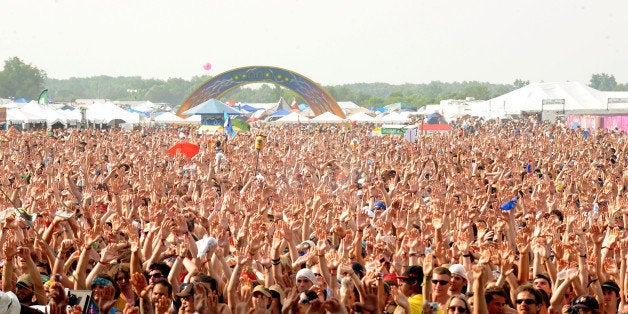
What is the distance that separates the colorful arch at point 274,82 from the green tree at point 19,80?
56.1 m

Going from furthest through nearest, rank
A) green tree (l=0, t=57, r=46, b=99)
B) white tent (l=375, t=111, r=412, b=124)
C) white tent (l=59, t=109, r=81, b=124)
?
1. green tree (l=0, t=57, r=46, b=99)
2. white tent (l=375, t=111, r=412, b=124)
3. white tent (l=59, t=109, r=81, b=124)

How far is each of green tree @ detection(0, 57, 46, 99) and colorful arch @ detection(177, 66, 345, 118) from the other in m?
56.1

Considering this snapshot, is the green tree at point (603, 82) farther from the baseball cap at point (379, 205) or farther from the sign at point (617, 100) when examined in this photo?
the baseball cap at point (379, 205)

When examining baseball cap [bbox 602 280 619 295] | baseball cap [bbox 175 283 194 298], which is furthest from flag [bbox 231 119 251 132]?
baseball cap [bbox 175 283 194 298]

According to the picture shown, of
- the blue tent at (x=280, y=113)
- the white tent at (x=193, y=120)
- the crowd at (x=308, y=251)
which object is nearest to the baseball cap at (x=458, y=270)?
the crowd at (x=308, y=251)

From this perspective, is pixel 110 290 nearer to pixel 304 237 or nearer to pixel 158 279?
pixel 158 279

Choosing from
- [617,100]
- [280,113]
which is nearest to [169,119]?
[280,113]

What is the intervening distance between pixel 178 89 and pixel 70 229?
16314cm

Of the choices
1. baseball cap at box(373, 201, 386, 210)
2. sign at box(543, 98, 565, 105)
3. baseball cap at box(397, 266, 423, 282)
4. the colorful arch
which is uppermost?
the colorful arch

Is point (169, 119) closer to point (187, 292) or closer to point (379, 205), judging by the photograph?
point (379, 205)

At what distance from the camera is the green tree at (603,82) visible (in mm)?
153500

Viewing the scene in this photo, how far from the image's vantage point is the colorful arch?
51.7 meters

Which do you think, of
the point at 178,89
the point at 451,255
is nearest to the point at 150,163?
the point at 451,255

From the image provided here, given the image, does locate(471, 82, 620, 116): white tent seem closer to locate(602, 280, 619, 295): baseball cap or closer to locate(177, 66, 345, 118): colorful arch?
locate(177, 66, 345, 118): colorful arch
